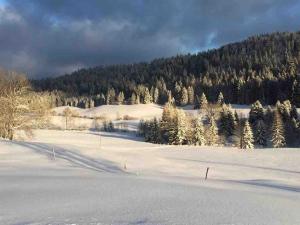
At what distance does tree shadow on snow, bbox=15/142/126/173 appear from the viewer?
37.7 meters

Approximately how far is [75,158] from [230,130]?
9321 centimetres

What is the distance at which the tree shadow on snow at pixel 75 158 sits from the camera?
37731 millimetres

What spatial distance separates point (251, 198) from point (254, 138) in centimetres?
10344

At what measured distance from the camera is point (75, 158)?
137 feet

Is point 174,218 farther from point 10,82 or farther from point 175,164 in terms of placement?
point 10,82

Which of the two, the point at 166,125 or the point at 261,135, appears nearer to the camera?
the point at 166,125

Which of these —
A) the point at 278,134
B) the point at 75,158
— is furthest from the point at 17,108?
the point at 278,134

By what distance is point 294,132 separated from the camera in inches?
4673

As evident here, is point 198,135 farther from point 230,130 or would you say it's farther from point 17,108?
point 17,108

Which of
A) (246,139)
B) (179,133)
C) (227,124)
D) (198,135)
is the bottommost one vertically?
(246,139)

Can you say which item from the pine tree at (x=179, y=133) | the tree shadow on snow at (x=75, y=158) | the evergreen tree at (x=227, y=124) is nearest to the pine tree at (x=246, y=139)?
the pine tree at (x=179, y=133)

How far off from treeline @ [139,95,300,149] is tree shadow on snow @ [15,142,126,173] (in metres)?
58.3

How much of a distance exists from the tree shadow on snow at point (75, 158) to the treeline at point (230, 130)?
58308mm

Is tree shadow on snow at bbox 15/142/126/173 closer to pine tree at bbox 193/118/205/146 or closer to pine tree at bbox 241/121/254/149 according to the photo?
pine tree at bbox 193/118/205/146
